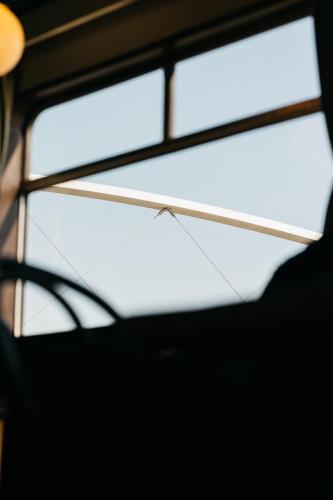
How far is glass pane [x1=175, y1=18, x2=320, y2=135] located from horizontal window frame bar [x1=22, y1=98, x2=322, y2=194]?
0.17 ft

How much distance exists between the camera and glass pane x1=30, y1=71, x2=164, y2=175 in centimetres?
379

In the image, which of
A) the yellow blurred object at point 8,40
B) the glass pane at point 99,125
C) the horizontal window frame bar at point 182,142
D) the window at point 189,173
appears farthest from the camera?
the glass pane at point 99,125

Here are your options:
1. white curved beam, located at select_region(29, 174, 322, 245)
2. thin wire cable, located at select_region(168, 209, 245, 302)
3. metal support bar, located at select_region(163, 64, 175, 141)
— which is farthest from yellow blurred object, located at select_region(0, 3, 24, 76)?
thin wire cable, located at select_region(168, 209, 245, 302)

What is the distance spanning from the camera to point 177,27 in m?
3.69

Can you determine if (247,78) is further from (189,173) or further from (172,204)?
(172,204)

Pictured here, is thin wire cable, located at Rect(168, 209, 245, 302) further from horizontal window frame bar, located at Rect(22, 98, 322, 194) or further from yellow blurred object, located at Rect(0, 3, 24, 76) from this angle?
yellow blurred object, located at Rect(0, 3, 24, 76)

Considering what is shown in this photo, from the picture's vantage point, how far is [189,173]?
3.74 metres

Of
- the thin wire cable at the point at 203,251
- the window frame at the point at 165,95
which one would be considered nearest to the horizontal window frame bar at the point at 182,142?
the window frame at the point at 165,95

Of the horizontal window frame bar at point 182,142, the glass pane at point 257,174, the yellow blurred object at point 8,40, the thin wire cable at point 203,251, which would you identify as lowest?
the thin wire cable at point 203,251

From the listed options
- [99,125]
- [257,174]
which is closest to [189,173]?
[257,174]

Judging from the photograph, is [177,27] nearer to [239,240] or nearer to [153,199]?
[153,199]

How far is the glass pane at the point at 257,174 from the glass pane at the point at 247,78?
0.48ft

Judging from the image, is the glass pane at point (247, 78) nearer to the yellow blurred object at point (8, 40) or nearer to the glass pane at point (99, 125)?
the glass pane at point (99, 125)

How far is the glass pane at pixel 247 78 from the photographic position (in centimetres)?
336
